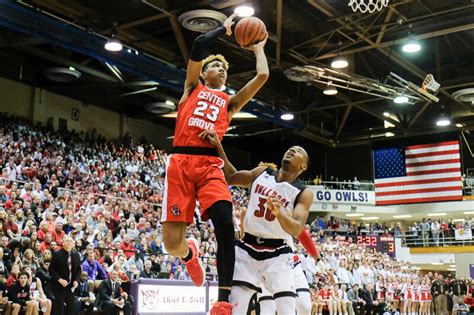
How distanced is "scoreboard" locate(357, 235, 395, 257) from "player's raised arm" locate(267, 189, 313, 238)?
26545 mm

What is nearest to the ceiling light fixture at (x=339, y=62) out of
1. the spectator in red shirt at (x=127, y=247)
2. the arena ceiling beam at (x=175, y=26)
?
the arena ceiling beam at (x=175, y=26)

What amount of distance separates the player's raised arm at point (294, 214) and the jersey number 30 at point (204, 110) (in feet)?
2.78

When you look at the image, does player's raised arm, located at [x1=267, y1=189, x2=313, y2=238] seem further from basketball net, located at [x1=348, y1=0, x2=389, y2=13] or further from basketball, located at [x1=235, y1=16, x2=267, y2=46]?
basketball net, located at [x1=348, y1=0, x2=389, y2=13]

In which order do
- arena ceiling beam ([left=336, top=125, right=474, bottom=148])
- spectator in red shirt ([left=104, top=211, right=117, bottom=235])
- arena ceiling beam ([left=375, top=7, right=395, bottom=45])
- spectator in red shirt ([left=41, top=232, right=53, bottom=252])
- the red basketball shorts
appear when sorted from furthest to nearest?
arena ceiling beam ([left=336, top=125, right=474, bottom=148]) → arena ceiling beam ([left=375, top=7, right=395, bottom=45]) → spectator in red shirt ([left=104, top=211, right=117, bottom=235]) → spectator in red shirt ([left=41, top=232, right=53, bottom=252]) → the red basketball shorts

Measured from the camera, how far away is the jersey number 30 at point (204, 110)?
17.1 feet

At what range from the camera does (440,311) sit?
2723 centimetres

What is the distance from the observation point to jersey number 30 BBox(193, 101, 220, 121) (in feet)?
17.1

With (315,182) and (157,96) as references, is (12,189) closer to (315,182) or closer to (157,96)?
(157,96)

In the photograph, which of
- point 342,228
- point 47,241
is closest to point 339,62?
point 47,241

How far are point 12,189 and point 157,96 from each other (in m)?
13.0

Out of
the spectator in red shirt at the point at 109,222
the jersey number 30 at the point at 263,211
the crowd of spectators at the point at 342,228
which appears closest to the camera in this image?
the jersey number 30 at the point at 263,211

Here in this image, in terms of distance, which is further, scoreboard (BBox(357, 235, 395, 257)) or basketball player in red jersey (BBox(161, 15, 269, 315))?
scoreboard (BBox(357, 235, 395, 257))

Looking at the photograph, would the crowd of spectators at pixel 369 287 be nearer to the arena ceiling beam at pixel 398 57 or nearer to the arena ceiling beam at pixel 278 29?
the arena ceiling beam at pixel 278 29

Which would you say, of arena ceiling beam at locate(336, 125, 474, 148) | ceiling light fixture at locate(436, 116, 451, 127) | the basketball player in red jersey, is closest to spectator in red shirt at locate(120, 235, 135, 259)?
the basketball player in red jersey
